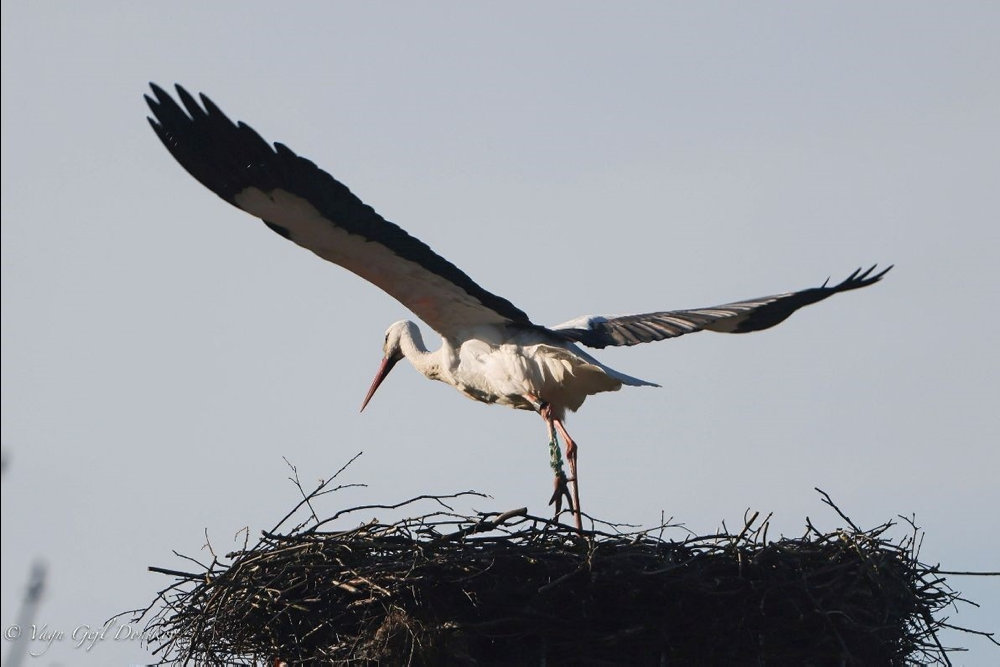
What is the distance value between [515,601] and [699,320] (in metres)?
2.16

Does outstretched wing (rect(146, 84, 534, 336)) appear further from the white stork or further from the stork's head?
the stork's head

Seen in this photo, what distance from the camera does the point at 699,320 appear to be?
6484mm

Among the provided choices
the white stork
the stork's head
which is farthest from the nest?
the stork's head

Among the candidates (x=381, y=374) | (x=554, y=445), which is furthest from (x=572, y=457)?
(x=381, y=374)

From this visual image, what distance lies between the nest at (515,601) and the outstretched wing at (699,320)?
1519 mm

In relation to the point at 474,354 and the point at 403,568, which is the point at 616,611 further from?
the point at 474,354

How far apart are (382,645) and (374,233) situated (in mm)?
2035

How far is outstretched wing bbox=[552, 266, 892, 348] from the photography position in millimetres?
6430

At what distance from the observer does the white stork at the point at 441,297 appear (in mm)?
5691

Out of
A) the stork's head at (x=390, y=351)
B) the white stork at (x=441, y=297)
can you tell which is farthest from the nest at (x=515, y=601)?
the stork's head at (x=390, y=351)

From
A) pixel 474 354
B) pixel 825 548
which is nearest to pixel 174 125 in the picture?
pixel 474 354

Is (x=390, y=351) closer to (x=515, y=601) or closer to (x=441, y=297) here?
(x=441, y=297)

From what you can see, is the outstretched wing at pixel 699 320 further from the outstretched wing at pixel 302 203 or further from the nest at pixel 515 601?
the nest at pixel 515 601

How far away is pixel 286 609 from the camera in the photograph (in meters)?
4.99
